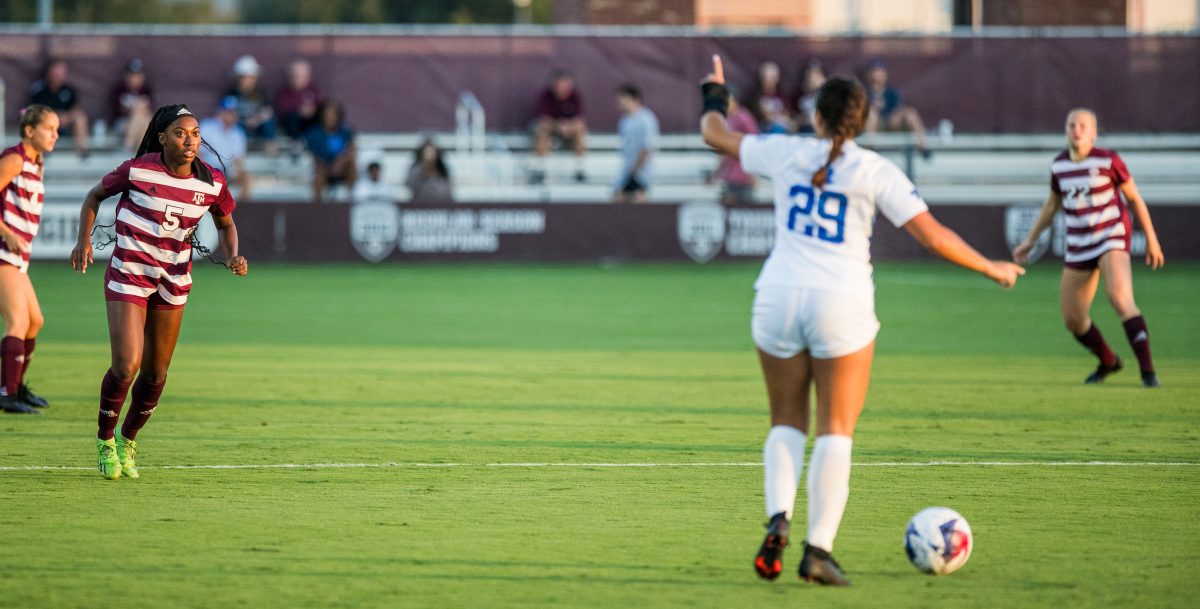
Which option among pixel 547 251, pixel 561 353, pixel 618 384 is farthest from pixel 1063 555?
pixel 547 251

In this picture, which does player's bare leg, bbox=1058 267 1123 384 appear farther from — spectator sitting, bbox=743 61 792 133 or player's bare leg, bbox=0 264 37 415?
spectator sitting, bbox=743 61 792 133

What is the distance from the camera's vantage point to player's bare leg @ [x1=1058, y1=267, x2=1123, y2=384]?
12969mm

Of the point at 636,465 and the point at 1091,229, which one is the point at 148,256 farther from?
the point at 1091,229

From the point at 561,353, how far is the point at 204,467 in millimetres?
6677

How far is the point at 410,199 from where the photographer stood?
26.5 metres

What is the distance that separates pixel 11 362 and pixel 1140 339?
861 cm

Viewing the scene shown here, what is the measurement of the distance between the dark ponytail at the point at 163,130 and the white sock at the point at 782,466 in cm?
379

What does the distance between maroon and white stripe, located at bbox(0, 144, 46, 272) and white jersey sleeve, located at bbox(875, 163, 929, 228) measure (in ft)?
21.7

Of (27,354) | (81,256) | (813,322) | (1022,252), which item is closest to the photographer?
(813,322)

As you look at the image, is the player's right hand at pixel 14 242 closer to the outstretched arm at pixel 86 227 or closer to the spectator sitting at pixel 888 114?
the outstretched arm at pixel 86 227

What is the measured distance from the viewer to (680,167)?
29219 millimetres

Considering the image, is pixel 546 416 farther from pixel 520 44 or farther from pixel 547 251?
pixel 520 44

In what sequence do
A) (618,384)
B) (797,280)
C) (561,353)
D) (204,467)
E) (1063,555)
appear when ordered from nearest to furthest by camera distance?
(797,280)
(1063,555)
(204,467)
(618,384)
(561,353)

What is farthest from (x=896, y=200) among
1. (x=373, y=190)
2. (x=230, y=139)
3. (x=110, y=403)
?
(x=230, y=139)
